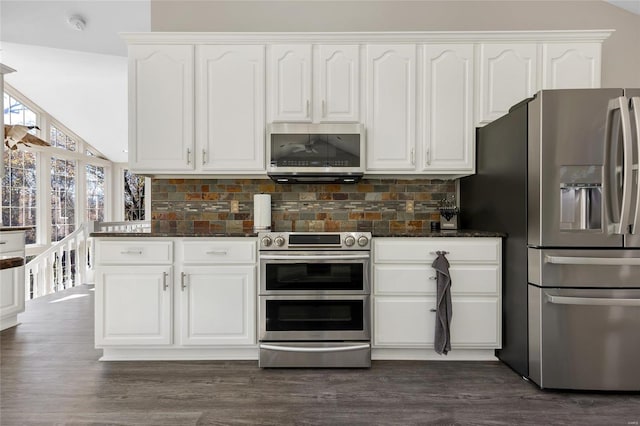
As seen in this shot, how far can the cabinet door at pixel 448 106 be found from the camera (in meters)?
2.98

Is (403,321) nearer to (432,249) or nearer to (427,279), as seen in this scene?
(427,279)

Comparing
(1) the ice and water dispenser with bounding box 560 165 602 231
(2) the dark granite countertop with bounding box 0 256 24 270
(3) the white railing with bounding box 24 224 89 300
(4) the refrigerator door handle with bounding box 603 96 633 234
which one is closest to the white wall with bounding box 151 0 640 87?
(4) the refrigerator door handle with bounding box 603 96 633 234

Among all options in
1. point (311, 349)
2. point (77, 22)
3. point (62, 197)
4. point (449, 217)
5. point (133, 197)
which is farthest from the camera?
point (133, 197)

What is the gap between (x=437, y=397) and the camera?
2.18 metres

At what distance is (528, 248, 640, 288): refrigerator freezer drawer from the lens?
217 centimetres

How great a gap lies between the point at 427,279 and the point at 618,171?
1.32 metres

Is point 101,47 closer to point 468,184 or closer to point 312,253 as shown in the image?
point 312,253

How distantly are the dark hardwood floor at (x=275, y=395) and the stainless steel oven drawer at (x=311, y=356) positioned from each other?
0.05m

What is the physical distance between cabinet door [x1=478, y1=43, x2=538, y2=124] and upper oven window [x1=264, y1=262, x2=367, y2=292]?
164 cm

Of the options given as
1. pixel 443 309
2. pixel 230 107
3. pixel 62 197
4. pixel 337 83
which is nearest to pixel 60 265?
pixel 62 197

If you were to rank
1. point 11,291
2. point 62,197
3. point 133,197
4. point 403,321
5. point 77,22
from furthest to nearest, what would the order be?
point 133,197 → point 62,197 → point 77,22 → point 11,291 → point 403,321

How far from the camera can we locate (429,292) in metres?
2.66

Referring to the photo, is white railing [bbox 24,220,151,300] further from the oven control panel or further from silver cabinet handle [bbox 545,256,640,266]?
silver cabinet handle [bbox 545,256,640,266]

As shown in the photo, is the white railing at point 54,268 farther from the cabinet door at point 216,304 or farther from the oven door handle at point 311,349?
the oven door handle at point 311,349
